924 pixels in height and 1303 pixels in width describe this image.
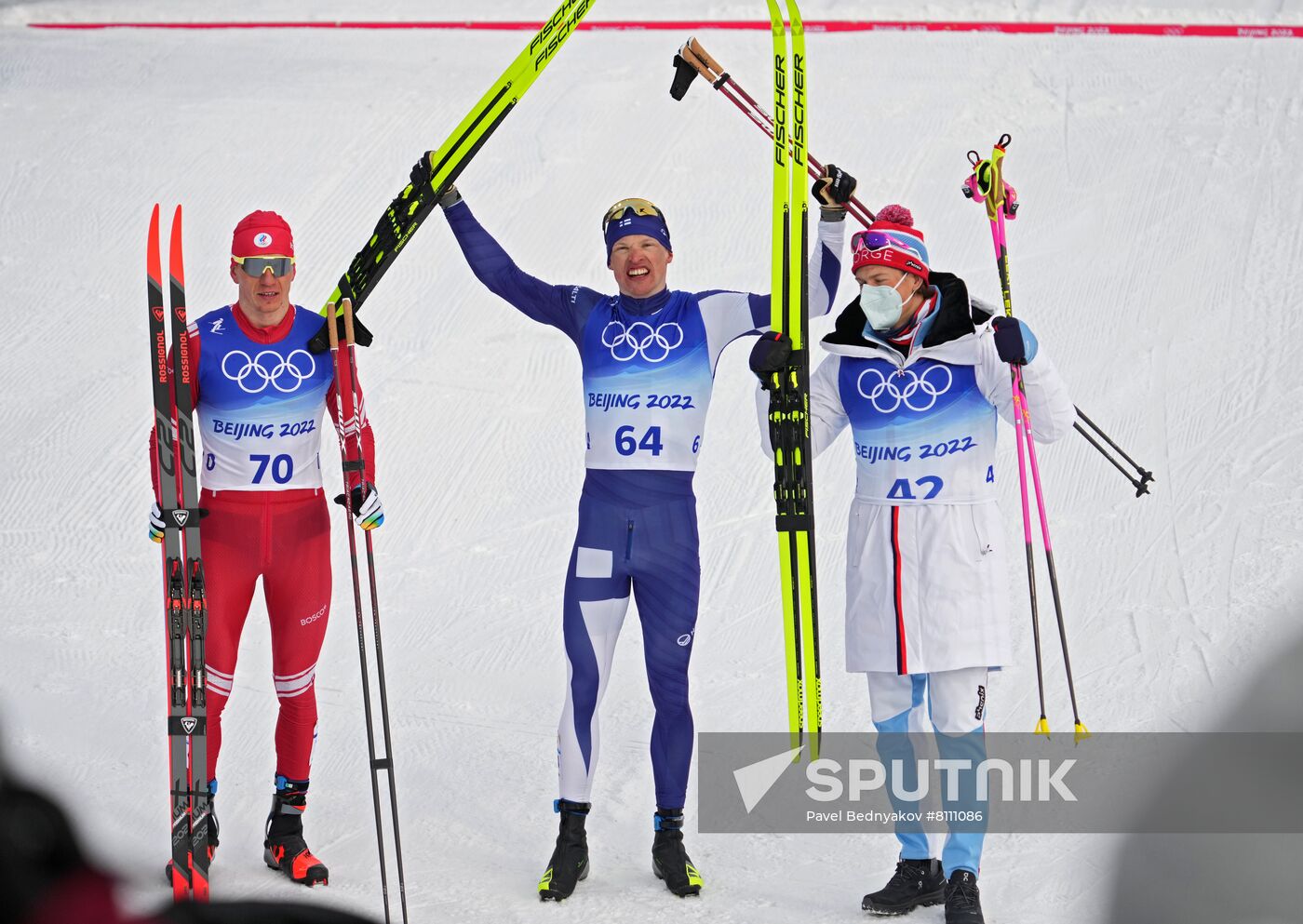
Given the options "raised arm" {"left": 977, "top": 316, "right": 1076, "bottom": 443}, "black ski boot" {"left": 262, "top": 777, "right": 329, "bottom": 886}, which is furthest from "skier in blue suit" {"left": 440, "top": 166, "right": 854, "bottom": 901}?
"black ski boot" {"left": 262, "top": 777, "right": 329, "bottom": 886}

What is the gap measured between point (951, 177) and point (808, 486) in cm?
592

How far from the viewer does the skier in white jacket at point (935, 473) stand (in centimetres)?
387

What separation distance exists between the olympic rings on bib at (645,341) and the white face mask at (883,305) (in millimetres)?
541

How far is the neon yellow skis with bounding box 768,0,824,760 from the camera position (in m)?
3.95

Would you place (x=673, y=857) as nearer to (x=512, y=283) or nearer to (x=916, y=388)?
(x=916, y=388)

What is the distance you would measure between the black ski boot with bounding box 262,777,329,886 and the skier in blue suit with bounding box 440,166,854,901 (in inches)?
26.7

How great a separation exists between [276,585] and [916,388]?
1798 mm

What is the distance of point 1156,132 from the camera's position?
9789 mm

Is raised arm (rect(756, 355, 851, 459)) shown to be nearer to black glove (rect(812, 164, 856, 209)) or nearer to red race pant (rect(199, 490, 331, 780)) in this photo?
black glove (rect(812, 164, 856, 209))

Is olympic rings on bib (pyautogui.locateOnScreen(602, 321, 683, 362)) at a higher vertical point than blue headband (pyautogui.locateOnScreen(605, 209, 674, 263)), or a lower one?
lower

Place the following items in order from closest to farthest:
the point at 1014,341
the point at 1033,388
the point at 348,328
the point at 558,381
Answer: the point at 1014,341, the point at 1033,388, the point at 348,328, the point at 558,381

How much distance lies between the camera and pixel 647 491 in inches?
163

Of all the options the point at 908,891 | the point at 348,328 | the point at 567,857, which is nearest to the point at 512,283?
the point at 348,328

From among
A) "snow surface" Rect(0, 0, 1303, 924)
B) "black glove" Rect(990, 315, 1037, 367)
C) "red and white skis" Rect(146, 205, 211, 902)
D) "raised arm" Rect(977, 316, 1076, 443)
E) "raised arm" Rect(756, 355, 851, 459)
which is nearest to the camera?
"black glove" Rect(990, 315, 1037, 367)
